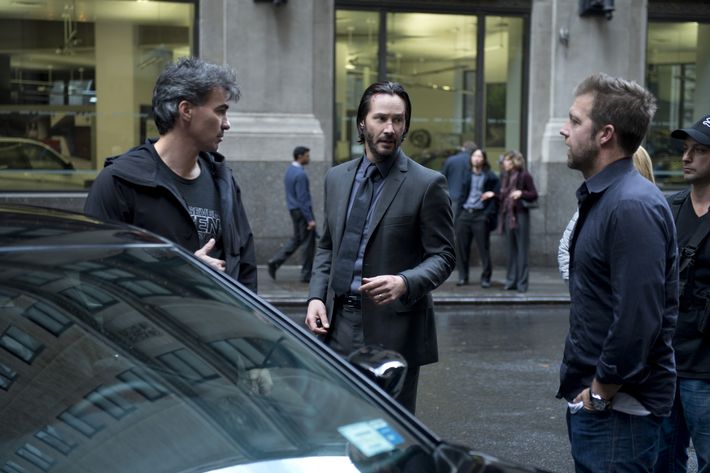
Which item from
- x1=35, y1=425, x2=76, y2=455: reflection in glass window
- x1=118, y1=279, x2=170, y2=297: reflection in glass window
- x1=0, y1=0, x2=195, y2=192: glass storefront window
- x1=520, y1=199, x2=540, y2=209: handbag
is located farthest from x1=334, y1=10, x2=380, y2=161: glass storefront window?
x1=35, y1=425, x2=76, y2=455: reflection in glass window

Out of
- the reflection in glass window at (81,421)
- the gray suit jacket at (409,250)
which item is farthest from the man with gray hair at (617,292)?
the reflection in glass window at (81,421)

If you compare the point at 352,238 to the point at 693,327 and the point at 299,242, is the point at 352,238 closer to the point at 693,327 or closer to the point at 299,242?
the point at 693,327

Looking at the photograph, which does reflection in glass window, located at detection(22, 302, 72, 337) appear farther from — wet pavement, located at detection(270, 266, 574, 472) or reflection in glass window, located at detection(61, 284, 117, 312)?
wet pavement, located at detection(270, 266, 574, 472)

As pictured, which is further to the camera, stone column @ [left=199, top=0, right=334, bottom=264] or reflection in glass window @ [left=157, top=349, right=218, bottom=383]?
stone column @ [left=199, top=0, right=334, bottom=264]

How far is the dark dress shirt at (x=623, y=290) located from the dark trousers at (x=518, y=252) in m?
10.2

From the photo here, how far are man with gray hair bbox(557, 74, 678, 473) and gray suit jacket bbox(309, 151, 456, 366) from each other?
770 millimetres

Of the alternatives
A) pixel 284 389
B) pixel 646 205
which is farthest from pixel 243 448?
pixel 646 205

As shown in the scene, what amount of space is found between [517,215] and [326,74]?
3.81 metres

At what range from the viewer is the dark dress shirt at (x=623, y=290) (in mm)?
3316

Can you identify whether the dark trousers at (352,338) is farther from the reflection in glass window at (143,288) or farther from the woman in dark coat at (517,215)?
the woman in dark coat at (517,215)

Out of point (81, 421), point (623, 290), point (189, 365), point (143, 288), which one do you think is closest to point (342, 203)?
point (623, 290)

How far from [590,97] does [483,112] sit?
13414 mm

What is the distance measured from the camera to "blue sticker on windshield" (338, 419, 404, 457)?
262 centimetres

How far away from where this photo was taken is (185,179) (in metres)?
4.14
